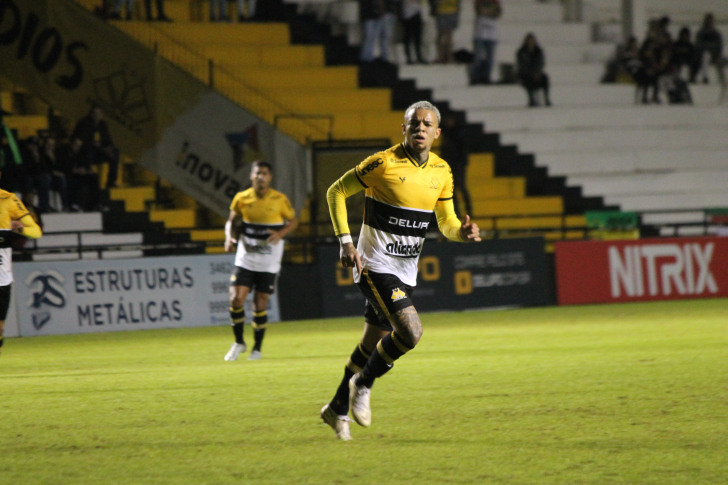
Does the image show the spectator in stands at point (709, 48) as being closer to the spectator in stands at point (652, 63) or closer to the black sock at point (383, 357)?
the spectator in stands at point (652, 63)

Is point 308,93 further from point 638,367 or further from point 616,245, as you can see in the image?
point 638,367

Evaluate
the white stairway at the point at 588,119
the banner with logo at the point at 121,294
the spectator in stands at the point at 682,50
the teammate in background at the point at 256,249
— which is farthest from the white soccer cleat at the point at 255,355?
the spectator in stands at the point at 682,50

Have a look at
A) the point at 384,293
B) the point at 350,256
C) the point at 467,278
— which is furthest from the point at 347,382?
the point at 467,278

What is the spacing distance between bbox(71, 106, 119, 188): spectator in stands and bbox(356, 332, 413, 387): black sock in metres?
13.6

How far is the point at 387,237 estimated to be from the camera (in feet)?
22.6

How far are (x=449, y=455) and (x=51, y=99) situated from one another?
1706cm

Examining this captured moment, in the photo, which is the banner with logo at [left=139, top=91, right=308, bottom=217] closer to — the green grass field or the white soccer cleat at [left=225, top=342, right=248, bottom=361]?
the green grass field

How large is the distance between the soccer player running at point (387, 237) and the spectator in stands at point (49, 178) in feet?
42.4

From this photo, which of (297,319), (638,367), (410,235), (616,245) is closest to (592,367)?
(638,367)

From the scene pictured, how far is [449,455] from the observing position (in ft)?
20.5

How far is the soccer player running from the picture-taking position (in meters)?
6.75

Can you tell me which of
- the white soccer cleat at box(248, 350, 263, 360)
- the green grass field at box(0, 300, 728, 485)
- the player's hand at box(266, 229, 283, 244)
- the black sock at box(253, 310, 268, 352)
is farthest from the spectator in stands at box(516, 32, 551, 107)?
the white soccer cleat at box(248, 350, 263, 360)

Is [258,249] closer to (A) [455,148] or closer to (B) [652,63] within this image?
(A) [455,148]

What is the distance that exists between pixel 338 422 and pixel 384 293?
0.95 m
